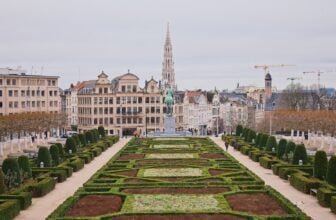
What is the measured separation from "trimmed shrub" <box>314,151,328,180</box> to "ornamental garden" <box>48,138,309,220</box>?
14.1ft

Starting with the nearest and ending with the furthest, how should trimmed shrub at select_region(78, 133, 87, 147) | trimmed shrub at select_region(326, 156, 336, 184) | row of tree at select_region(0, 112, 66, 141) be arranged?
trimmed shrub at select_region(326, 156, 336, 184), trimmed shrub at select_region(78, 133, 87, 147), row of tree at select_region(0, 112, 66, 141)

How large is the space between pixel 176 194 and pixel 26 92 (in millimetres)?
88488

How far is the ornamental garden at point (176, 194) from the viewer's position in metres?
29.5

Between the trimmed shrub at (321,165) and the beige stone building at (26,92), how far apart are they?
266 ft

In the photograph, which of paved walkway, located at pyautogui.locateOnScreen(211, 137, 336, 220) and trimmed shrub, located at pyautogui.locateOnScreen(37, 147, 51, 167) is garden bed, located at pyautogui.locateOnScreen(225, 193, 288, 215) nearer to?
paved walkway, located at pyautogui.locateOnScreen(211, 137, 336, 220)

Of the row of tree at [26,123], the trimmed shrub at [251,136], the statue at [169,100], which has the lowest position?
the trimmed shrub at [251,136]

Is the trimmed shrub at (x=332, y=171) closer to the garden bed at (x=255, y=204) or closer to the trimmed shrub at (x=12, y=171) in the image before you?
the garden bed at (x=255, y=204)

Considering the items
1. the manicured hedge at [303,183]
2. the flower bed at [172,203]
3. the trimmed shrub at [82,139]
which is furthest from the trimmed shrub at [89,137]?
the flower bed at [172,203]

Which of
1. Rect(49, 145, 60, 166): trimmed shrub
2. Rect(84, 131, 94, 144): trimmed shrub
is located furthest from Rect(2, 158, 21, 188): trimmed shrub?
Rect(84, 131, 94, 144): trimmed shrub

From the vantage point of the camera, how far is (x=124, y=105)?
128 meters

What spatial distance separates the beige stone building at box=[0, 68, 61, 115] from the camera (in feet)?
369

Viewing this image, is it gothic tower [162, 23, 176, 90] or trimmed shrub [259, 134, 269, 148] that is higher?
gothic tower [162, 23, 176, 90]

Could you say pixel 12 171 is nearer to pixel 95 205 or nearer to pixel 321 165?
pixel 95 205

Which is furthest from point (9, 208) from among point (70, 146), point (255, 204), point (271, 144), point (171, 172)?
point (271, 144)
